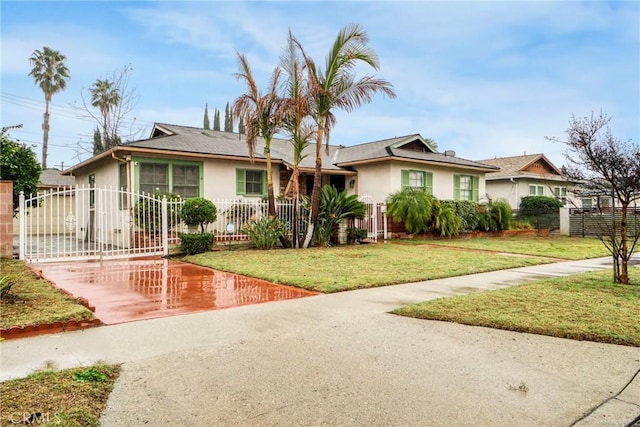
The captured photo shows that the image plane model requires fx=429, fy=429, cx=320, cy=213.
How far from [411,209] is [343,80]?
634 cm

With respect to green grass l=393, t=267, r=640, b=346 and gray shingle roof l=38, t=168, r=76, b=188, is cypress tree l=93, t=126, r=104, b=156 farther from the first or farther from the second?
green grass l=393, t=267, r=640, b=346

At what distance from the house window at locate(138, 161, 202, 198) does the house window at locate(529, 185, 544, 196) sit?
21891mm

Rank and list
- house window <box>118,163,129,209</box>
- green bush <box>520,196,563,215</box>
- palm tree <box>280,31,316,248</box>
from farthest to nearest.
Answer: green bush <box>520,196,563,215</box> → house window <box>118,163,129,209</box> → palm tree <box>280,31,316,248</box>

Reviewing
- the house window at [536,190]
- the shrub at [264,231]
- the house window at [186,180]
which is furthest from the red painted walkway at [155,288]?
the house window at [536,190]

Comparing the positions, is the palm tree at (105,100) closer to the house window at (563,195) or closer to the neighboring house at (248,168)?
the neighboring house at (248,168)

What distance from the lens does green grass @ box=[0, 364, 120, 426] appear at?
263 centimetres

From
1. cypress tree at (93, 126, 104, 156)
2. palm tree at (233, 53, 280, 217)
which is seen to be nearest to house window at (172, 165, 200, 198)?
palm tree at (233, 53, 280, 217)

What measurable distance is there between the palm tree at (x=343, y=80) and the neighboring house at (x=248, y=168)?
1678 millimetres

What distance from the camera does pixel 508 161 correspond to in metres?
30.8

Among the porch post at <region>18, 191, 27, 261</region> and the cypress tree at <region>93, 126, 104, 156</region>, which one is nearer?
the porch post at <region>18, 191, 27, 261</region>

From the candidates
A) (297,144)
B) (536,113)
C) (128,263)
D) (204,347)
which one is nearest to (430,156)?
(536,113)

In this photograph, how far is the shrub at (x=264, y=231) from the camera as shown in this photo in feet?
43.5

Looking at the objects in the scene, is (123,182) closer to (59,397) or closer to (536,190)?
(59,397)

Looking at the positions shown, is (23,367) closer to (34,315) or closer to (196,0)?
(34,315)
